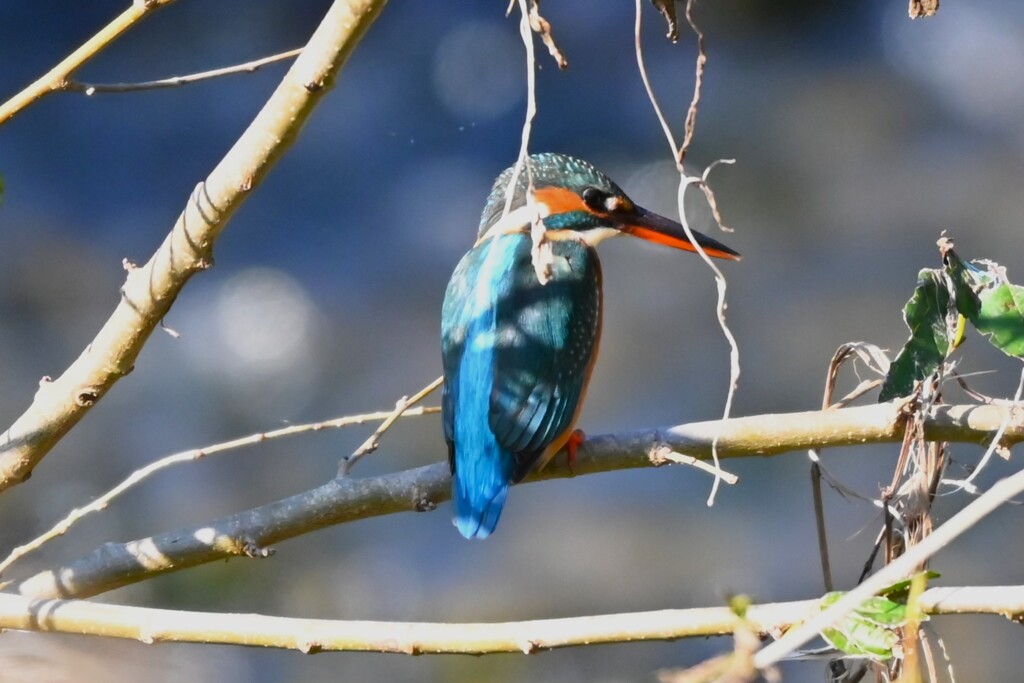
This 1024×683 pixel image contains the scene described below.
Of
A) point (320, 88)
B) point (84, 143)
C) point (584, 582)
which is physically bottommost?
point (320, 88)

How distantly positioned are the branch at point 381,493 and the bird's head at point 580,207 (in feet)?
3.22

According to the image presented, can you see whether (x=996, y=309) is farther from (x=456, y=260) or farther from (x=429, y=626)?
(x=456, y=260)

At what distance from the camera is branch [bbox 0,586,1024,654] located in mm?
1035

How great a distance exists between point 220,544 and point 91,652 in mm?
188

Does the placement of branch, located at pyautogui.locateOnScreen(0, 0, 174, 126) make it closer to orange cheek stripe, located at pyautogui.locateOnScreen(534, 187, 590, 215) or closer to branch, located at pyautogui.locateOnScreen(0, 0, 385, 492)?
branch, located at pyautogui.locateOnScreen(0, 0, 385, 492)

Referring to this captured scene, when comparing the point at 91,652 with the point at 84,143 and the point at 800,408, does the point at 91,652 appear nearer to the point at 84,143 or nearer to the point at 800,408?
the point at 800,408

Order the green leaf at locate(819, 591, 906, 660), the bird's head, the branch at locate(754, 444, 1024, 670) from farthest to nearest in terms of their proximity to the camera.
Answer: the bird's head, the green leaf at locate(819, 591, 906, 660), the branch at locate(754, 444, 1024, 670)

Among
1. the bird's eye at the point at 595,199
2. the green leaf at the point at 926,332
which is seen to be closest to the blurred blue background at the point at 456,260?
the bird's eye at the point at 595,199

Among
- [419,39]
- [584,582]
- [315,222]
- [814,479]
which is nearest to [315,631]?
[814,479]

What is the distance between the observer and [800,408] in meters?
4.45

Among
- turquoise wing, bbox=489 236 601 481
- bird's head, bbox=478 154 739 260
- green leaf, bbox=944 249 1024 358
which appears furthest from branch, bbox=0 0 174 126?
bird's head, bbox=478 154 739 260

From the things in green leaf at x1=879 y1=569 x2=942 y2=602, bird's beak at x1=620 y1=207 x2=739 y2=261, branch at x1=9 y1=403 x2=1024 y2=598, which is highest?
bird's beak at x1=620 y1=207 x2=739 y2=261

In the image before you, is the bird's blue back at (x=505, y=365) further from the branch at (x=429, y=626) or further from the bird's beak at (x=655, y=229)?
the branch at (x=429, y=626)

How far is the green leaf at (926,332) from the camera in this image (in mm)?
1455
